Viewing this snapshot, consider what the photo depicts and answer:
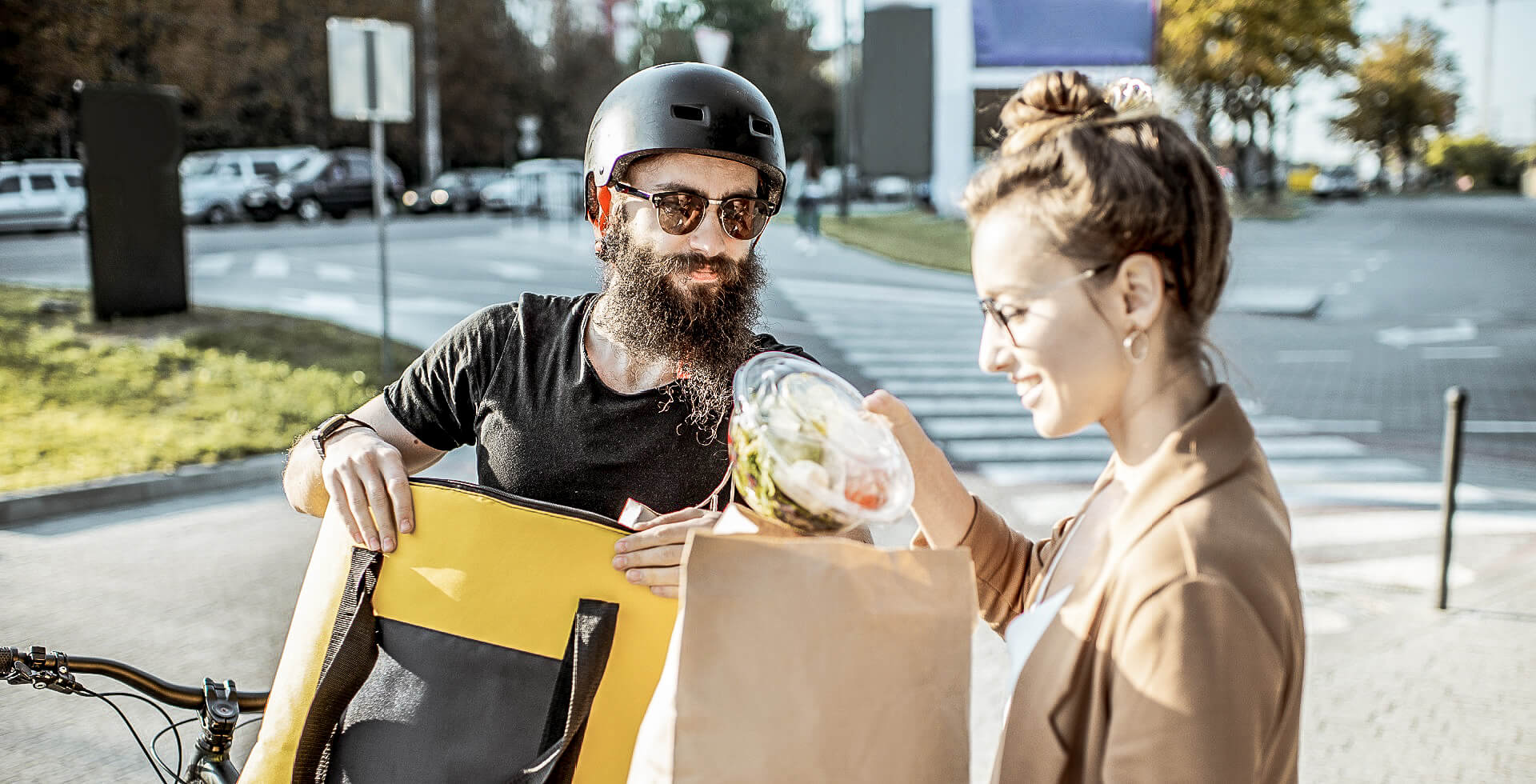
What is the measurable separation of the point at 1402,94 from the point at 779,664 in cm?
7066

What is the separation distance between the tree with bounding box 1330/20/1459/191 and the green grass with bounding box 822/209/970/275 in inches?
1252

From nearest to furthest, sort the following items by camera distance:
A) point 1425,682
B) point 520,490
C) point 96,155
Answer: point 520,490
point 1425,682
point 96,155

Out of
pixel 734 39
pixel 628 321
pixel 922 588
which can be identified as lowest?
pixel 922 588

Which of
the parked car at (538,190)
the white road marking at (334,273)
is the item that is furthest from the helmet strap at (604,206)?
the parked car at (538,190)

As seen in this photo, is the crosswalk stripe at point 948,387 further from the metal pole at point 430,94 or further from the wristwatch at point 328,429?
the metal pole at point 430,94

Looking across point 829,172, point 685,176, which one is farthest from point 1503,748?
point 829,172

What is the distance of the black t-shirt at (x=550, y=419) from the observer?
2281 millimetres

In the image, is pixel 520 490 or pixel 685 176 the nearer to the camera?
pixel 520 490

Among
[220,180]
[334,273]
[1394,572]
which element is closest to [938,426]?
[1394,572]

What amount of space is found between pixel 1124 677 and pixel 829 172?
63037mm

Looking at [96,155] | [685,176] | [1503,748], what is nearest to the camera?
[685,176]

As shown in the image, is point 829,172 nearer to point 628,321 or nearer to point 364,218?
point 364,218

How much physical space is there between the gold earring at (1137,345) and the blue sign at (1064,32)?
5735 mm

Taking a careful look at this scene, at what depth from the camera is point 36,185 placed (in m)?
24.1
